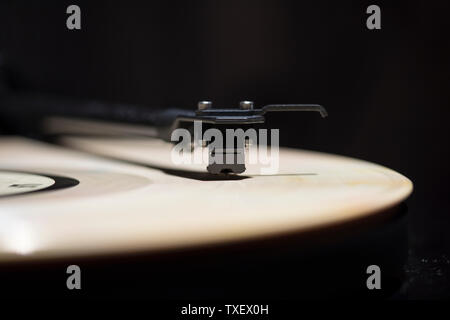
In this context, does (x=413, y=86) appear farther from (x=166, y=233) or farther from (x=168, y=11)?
(x=166, y=233)

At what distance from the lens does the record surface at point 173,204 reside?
0.37m

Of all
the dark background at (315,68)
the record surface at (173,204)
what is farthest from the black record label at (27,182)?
the dark background at (315,68)

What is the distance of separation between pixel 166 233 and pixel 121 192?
6.9 inches

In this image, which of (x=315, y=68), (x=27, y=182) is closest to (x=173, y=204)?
(x=27, y=182)

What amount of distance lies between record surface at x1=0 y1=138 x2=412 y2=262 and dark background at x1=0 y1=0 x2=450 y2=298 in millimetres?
244

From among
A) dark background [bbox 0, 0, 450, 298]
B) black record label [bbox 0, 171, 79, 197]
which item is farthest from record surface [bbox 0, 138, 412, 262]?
dark background [bbox 0, 0, 450, 298]

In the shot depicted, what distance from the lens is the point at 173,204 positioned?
1.59 feet

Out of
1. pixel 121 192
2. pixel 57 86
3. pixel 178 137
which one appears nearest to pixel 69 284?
pixel 121 192

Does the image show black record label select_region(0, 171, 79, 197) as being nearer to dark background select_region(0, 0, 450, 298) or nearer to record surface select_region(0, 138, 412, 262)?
record surface select_region(0, 138, 412, 262)

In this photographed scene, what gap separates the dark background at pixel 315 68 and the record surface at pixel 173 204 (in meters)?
0.24

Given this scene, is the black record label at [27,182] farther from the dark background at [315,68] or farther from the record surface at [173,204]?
the dark background at [315,68]

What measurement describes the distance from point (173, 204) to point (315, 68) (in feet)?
2.18

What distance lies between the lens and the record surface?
37 centimetres

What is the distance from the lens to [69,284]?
0.35 meters
